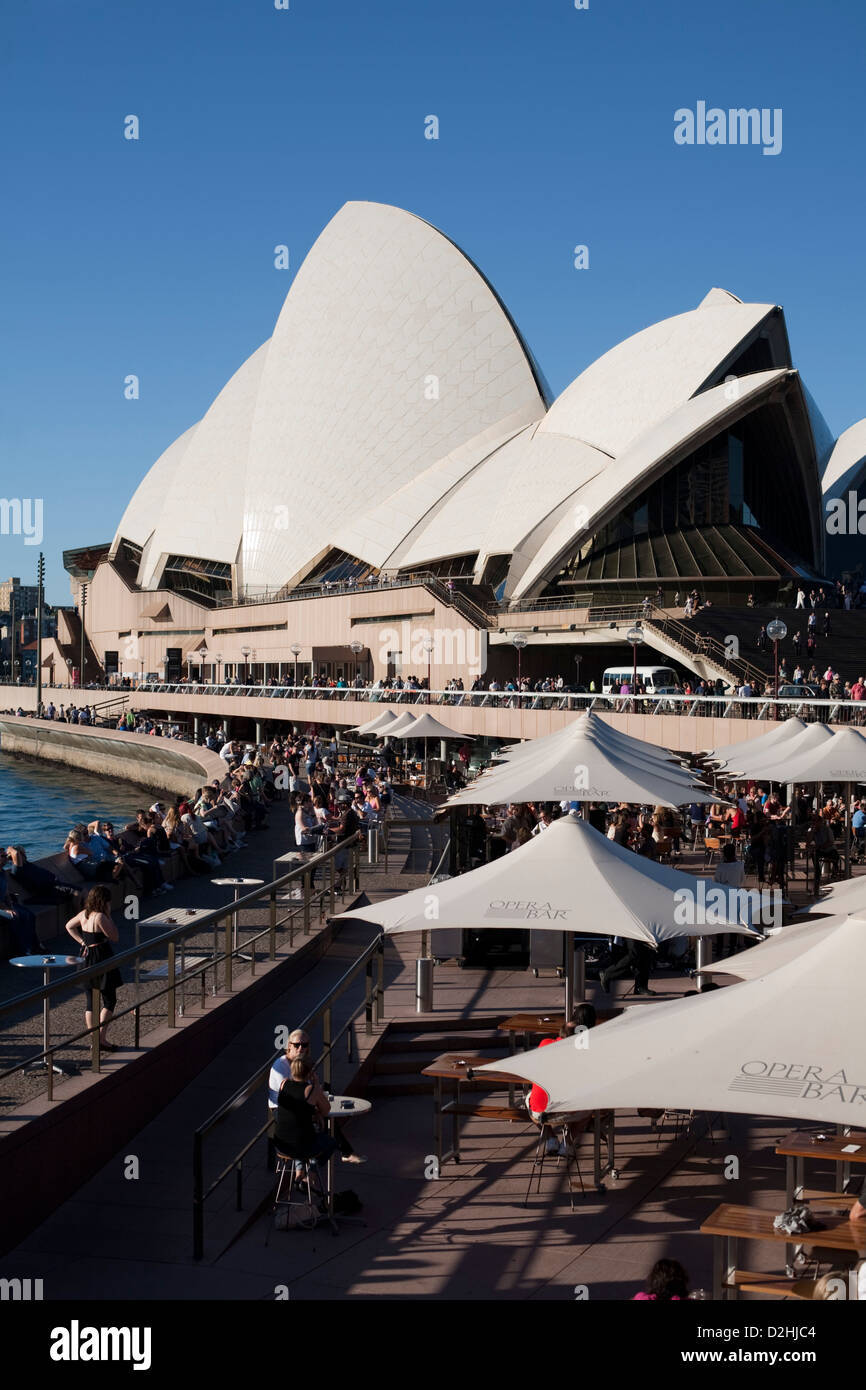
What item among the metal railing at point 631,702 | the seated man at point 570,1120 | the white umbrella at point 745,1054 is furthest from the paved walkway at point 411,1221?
the metal railing at point 631,702

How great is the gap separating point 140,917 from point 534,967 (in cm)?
374

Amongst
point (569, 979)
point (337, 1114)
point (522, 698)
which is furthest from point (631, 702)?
point (337, 1114)

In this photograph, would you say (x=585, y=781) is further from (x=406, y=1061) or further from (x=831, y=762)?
(x=406, y=1061)

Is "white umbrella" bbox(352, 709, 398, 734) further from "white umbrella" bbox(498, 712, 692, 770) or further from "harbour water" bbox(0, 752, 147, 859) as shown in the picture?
"harbour water" bbox(0, 752, 147, 859)

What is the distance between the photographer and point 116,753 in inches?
1783

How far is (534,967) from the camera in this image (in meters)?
10.1

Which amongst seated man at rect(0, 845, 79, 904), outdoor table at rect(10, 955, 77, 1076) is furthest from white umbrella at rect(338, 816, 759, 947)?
seated man at rect(0, 845, 79, 904)

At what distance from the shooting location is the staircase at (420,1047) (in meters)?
7.80

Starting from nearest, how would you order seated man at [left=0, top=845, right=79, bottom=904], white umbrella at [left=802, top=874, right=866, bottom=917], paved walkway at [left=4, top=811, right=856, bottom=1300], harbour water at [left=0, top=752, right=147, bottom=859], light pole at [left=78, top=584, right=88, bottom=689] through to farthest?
paved walkway at [left=4, top=811, right=856, bottom=1300]
white umbrella at [left=802, top=874, right=866, bottom=917]
seated man at [left=0, top=845, right=79, bottom=904]
harbour water at [left=0, top=752, right=147, bottom=859]
light pole at [left=78, top=584, right=88, bottom=689]

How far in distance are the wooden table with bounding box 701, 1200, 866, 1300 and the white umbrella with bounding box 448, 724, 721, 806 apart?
247 inches

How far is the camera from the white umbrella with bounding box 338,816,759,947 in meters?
6.98

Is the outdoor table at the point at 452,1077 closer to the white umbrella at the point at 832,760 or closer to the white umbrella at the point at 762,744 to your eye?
the white umbrella at the point at 832,760
